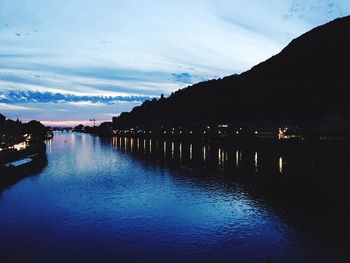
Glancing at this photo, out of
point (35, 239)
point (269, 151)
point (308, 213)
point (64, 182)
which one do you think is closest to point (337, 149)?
point (269, 151)

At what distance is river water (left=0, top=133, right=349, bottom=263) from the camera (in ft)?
110

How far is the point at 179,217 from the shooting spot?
45.2m

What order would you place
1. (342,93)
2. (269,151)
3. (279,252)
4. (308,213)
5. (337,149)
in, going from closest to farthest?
(279,252) < (308,213) < (337,149) < (269,151) < (342,93)

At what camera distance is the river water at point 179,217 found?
33656 millimetres

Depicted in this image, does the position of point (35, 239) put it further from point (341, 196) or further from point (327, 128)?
point (327, 128)

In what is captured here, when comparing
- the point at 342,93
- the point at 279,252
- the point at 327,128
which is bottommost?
the point at 279,252

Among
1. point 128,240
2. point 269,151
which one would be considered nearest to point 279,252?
point 128,240

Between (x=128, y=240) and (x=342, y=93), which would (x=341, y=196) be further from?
(x=342, y=93)

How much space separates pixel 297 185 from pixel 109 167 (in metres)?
52.3

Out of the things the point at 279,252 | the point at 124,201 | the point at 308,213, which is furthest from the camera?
the point at 124,201

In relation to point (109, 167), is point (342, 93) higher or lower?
higher

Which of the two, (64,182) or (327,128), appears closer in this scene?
(64,182)

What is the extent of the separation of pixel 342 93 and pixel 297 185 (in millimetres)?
120028

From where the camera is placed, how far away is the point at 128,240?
36.7 meters
